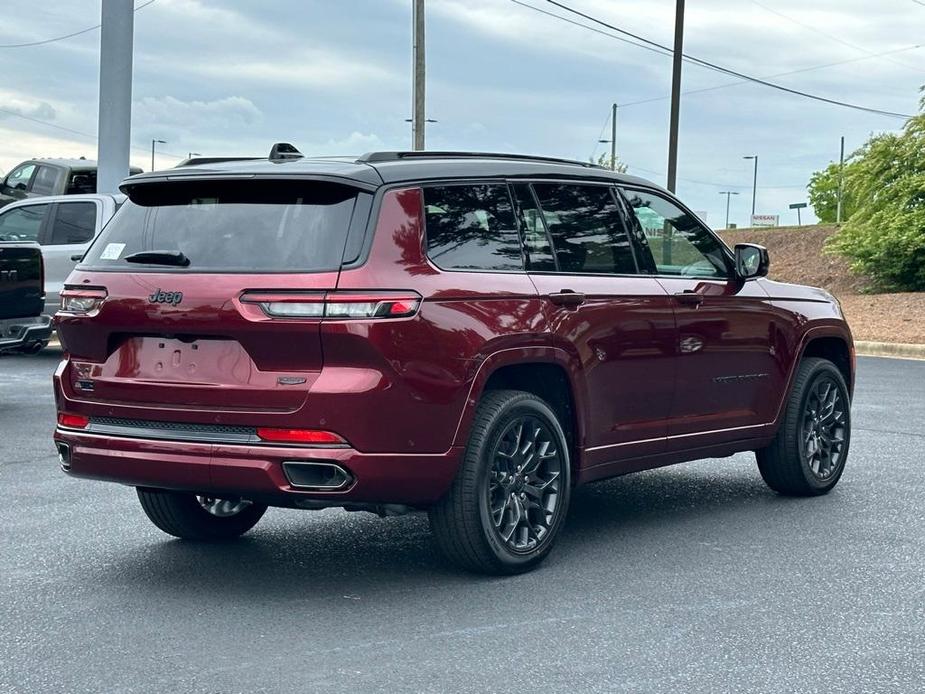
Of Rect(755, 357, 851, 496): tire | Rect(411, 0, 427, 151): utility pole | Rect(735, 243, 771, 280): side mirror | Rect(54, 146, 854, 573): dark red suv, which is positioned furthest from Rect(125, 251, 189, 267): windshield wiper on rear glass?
Rect(411, 0, 427, 151): utility pole

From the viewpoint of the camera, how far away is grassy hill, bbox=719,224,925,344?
25.9 m

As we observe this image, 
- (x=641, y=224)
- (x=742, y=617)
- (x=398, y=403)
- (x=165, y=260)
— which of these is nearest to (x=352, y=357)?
(x=398, y=403)

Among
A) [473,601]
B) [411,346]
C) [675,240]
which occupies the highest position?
[675,240]

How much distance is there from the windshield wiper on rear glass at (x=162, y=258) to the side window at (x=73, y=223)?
11.9 m

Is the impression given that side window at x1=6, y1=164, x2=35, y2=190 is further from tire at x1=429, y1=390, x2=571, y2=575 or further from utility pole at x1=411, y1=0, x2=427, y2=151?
tire at x1=429, y1=390, x2=571, y2=575

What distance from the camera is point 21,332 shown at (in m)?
12.2

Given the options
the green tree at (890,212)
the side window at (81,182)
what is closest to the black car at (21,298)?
the side window at (81,182)

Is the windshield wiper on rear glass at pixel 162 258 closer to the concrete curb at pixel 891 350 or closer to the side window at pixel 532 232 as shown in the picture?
the side window at pixel 532 232

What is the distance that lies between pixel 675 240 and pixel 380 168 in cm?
223

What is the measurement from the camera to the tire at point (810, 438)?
320 inches

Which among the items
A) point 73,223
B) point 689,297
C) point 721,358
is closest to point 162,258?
point 689,297

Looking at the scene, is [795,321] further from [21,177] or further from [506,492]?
[21,177]

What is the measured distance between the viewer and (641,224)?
719 centimetres

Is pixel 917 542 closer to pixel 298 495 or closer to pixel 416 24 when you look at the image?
pixel 298 495
